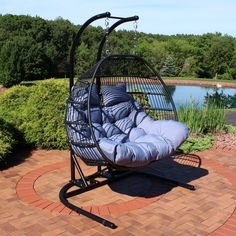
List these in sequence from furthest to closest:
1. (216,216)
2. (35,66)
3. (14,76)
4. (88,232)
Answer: (35,66)
(14,76)
(216,216)
(88,232)

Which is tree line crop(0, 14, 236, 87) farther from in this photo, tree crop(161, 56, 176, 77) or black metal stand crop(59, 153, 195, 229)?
black metal stand crop(59, 153, 195, 229)

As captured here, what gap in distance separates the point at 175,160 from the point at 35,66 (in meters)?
23.4

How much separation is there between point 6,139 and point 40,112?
0.73 metres

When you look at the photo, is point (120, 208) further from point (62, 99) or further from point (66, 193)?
point (62, 99)

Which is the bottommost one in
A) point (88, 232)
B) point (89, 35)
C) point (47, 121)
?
point (88, 232)

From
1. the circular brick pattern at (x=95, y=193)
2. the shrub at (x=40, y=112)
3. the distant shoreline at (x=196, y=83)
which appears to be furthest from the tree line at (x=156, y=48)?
the circular brick pattern at (x=95, y=193)

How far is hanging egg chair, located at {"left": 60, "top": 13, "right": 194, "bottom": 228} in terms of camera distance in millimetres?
3023

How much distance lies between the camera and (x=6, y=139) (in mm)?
4488

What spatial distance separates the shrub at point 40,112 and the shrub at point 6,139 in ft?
0.75

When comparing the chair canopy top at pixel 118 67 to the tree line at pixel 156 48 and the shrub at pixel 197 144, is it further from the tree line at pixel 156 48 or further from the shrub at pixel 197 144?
the tree line at pixel 156 48

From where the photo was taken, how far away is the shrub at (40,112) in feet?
16.2

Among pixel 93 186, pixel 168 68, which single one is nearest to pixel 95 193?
pixel 93 186

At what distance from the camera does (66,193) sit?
332 cm

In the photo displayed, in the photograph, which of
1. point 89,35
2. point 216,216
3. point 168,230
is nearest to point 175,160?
point 216,216
